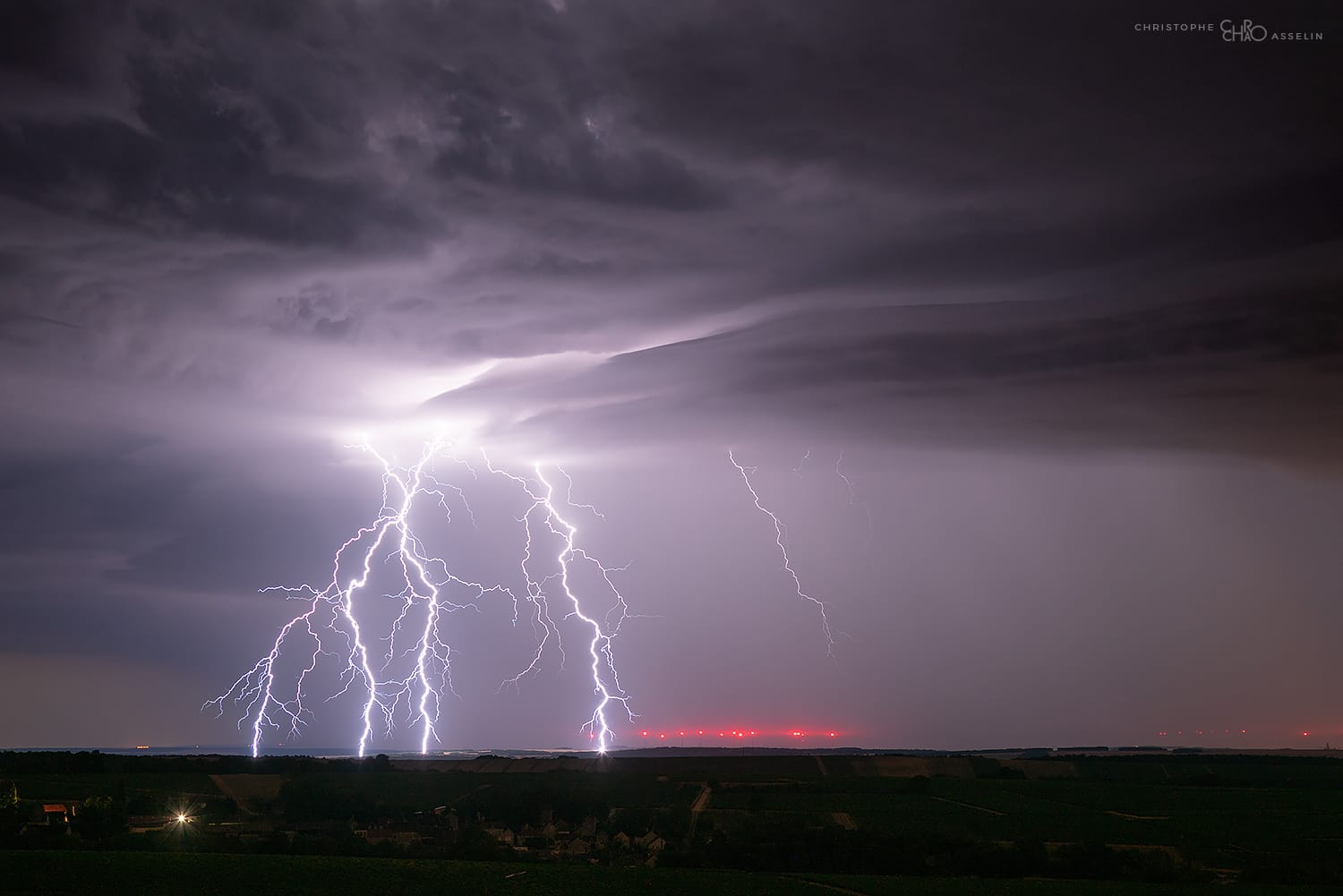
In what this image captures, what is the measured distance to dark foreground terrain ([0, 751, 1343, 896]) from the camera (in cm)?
3834

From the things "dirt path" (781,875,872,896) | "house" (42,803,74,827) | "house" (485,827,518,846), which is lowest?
"dirt path" (781,875,872,896)

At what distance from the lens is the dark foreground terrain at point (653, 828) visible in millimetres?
38344

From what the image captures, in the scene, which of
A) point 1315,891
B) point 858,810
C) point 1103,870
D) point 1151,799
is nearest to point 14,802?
point 858,810

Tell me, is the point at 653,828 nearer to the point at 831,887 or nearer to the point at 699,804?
the point at 699,804

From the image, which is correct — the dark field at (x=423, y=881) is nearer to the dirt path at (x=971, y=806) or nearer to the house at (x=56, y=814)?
the house at (x=56, y=814)

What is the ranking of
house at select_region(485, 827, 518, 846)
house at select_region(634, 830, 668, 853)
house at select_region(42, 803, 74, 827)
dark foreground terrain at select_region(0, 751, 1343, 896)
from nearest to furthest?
dark foreground terrain at select_region(0, 751, 1343, 896) < house at select_region(634, 830, 668, 853) < house at select_region(485, 827, 518, 846) < house at select_region(42, 803, 74, 827)

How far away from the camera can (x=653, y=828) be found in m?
55.3

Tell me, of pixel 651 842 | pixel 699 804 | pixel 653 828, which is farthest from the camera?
pixel 699 804

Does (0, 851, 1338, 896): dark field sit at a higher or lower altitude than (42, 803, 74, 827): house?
lower

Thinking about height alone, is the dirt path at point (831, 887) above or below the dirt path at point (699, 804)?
below

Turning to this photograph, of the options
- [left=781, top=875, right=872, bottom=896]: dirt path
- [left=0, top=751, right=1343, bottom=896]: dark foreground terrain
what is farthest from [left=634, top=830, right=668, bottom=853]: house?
[left=781, top=875, right=872, bottom=896]: dirt path

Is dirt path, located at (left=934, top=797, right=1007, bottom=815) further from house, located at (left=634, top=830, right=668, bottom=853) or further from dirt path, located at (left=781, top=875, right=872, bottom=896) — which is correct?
dirt path, located at (left=781, top=875, right=872, bottom=896)

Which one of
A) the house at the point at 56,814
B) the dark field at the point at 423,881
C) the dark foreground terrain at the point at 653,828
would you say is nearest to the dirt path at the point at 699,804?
the dark foreground terrain at the point at 653,828

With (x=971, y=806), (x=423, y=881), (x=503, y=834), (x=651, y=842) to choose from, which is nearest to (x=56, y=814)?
(x=503, y=834)
